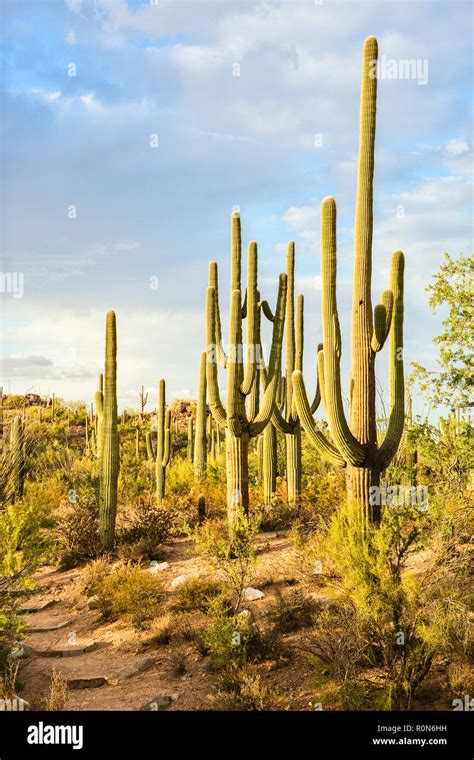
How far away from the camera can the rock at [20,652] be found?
27.6 ft

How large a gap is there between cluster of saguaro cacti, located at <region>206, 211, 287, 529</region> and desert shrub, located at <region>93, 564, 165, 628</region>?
1949 millimetres

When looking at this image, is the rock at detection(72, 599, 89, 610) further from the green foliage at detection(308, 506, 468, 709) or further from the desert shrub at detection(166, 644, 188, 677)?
the green foliage at detection(308, 506, 468, 709)

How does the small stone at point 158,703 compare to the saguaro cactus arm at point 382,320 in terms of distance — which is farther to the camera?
the saguaro cactus arm at point 382,320

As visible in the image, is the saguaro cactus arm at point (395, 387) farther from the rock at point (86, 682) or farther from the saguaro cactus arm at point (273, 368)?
the rock at point (86, 682)

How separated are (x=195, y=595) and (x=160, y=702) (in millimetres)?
2494

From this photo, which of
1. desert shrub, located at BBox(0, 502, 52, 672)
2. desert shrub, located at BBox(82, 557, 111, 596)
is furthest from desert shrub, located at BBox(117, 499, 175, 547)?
desert shrub, located at BBox(0, 502, 52, 672)

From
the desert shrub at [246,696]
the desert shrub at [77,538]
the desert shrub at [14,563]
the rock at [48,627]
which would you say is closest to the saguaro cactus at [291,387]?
the desert shrub at [77,538]

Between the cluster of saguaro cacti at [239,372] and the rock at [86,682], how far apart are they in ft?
13.2

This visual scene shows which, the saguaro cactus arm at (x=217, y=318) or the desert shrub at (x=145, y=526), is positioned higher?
the saguaro cactus arm at (x=217, y=318)

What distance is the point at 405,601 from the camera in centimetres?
709

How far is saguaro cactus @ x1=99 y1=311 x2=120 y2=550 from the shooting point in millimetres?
12930

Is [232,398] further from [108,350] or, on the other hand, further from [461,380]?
[461,380]
